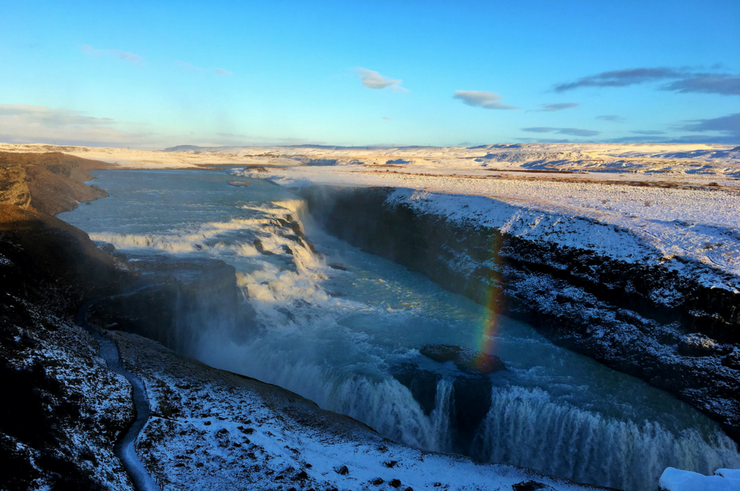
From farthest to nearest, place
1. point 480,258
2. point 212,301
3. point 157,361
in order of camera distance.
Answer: point 480,258, point 212,301, point 157,361

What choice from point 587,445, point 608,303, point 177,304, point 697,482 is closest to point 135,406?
point 177,304

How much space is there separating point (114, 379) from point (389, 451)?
7777 mm

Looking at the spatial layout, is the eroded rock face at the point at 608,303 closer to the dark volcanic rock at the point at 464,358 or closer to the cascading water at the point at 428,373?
the cascading water at the point at 428,373

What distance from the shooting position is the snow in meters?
7.85

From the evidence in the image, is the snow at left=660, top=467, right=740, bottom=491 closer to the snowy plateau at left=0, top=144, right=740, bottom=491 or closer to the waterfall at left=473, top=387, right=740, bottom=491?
the snowy plateau at left=0, top=144, right=740, bottom=491

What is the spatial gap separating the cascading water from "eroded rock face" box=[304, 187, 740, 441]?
838 mm

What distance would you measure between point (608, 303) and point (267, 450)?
55.4ft

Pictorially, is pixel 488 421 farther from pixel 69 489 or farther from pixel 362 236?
pixel 362 236

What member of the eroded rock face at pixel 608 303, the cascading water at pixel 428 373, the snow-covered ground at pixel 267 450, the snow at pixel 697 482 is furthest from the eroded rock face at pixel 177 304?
the snow at pixel 697 482

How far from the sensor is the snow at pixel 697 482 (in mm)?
7848

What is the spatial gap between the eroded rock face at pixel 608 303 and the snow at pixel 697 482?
7.51m

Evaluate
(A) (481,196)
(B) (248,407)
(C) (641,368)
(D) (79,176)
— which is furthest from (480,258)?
(D) (79,176)

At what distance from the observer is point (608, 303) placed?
19.2m

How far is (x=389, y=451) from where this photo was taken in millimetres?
10938
